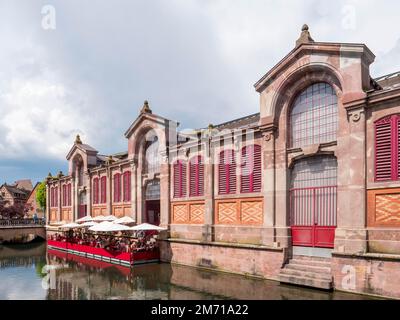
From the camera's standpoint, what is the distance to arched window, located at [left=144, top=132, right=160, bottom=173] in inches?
1007

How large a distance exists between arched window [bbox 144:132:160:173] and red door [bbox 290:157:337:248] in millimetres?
11949

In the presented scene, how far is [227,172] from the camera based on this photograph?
64.4 feet

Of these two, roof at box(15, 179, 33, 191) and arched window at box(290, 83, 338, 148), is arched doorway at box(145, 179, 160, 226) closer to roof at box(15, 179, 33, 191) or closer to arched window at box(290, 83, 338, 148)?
arched window at box(290, 83, 338, 148)

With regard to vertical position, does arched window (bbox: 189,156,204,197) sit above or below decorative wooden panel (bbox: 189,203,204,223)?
above

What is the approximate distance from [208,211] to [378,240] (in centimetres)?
968

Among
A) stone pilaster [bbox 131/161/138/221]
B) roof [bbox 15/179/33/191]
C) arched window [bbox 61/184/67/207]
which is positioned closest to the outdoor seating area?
stone pilaster [bbox 131/161/138/221]

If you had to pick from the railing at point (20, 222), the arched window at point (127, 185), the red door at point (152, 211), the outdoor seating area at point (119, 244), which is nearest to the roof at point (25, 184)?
the railing at point (20, 222)

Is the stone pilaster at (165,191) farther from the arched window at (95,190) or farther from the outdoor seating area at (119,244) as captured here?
the arched window at (95,190)

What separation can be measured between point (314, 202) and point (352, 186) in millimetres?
2213

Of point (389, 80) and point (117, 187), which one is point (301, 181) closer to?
point (389, 80)

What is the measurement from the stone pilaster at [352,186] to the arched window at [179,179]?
10707 millimetres

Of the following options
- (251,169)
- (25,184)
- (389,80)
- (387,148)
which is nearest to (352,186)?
(387,148)
